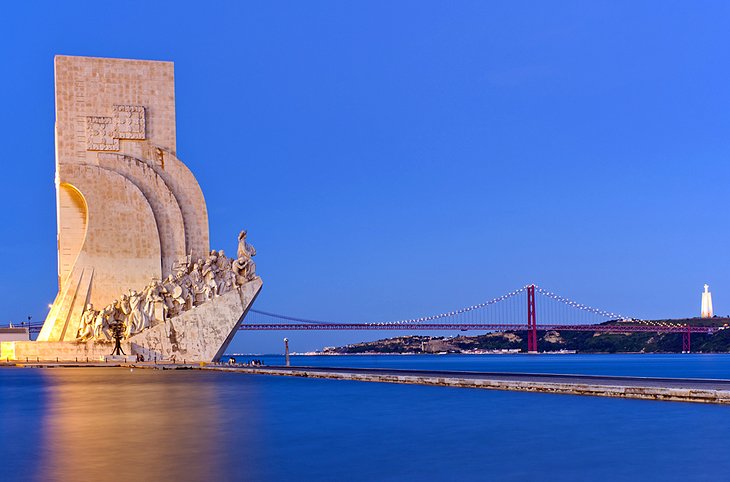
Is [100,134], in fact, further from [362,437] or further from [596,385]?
[362,437]

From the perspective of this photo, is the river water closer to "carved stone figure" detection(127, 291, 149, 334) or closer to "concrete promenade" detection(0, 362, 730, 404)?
"concrete promenade" detection(0, 362, 730, 404)

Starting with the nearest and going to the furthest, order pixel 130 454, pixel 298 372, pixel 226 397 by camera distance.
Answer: pixel 130 454 < pixel 226 397 < pixel 298 372

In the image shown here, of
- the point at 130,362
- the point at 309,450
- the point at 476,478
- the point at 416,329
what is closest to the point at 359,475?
the point at 476,478

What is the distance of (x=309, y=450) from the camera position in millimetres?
7281

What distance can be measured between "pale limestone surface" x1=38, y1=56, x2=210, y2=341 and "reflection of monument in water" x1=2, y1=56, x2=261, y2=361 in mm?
22

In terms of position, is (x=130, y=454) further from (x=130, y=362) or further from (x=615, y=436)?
(x=130, y=362)

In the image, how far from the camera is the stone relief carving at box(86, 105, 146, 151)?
23.7m

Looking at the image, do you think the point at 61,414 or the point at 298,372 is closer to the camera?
the point at 61,414

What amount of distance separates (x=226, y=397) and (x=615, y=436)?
566cm

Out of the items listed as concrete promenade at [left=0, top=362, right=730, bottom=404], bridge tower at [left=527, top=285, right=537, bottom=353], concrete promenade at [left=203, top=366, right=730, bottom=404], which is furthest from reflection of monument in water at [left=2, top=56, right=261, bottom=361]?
bridge tower at [left=527, top=285, right=537, bottom=353]

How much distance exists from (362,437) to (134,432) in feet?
5.85

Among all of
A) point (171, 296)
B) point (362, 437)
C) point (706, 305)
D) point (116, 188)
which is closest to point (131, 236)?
point (116, 188)

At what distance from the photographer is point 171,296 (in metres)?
22.4

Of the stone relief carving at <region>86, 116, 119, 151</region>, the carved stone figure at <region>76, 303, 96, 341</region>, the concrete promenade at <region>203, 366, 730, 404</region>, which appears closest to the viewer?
the concrete promenade at <region>203, 366, 730, 404</region>
